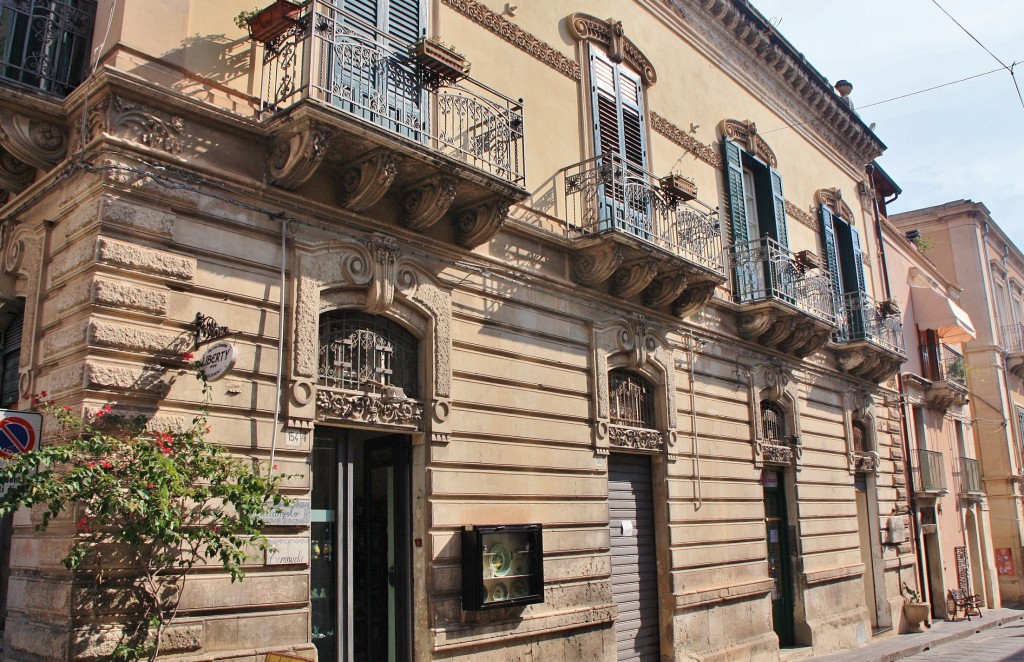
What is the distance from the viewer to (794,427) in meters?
16.1

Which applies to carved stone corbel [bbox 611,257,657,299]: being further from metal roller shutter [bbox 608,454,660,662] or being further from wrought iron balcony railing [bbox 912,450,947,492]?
wrought iron balcony railing [bbox 912,450,947,492]

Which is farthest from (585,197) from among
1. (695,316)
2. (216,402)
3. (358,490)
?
(216,402)

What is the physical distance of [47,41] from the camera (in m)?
7.81

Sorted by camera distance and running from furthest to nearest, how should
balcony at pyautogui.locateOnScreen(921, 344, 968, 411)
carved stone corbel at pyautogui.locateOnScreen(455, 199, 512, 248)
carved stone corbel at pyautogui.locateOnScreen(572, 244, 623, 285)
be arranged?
balcony at pyautogui.locateOnScreen(921, 344, 968, 411)
carved stone corbel at pyautogui.locateOnScreen(572, 244, 623, 285)
carved stone corbel at pyautogui.locateOnScreen(455, 199, 512, 248)

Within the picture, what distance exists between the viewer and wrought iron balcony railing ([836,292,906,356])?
60.8ft

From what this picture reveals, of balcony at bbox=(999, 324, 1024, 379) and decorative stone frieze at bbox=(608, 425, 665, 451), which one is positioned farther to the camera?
balcony at bbox=(999, 324, 1024, 379)

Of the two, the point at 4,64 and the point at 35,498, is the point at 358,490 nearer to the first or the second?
the point at 35,498

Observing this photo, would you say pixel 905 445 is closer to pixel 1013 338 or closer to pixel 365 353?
pixel 1013 338

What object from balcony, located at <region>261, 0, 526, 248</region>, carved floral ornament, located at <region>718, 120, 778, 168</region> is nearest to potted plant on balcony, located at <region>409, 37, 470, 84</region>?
balcony, located at <region>261, 0, 526, 248</region>

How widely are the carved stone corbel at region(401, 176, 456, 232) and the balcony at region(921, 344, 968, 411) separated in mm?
19758

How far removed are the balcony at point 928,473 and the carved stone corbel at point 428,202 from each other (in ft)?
56.5

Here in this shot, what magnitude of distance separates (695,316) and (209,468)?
916 cm

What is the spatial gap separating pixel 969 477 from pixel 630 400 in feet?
62.8

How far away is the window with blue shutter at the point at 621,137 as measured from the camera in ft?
39.8
